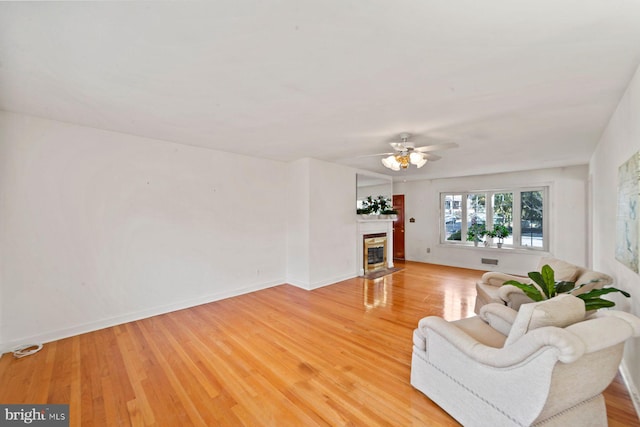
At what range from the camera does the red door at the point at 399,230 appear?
7.93 m

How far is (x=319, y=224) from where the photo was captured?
16.4ft

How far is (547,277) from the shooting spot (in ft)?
7.09

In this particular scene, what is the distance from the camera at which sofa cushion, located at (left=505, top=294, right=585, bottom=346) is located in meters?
1.47

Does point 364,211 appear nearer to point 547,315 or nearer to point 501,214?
point 501,214

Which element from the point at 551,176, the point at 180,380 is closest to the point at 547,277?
the point at 180,380

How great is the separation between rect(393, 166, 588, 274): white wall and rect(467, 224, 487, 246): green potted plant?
0.26 metres

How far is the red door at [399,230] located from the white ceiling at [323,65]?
4.79 metres

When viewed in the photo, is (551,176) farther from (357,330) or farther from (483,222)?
(357,330)

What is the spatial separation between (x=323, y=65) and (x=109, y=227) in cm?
320

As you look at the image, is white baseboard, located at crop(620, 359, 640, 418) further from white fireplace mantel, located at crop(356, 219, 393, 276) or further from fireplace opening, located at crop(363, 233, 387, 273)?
fireplace opening, located at crop(363, 233, 387, 273)

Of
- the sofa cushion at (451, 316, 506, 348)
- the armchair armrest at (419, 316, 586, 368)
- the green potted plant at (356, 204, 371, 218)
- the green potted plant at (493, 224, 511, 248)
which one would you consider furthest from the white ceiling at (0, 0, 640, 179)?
the green potted plant at (493, 224, 511, 248)

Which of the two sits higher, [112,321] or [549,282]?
[549,282]

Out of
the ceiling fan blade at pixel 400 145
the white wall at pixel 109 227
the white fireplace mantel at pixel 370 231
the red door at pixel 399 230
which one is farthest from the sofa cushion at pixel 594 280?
the red door at pixel 399 230

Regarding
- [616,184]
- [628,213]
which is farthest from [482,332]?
[616,184]
